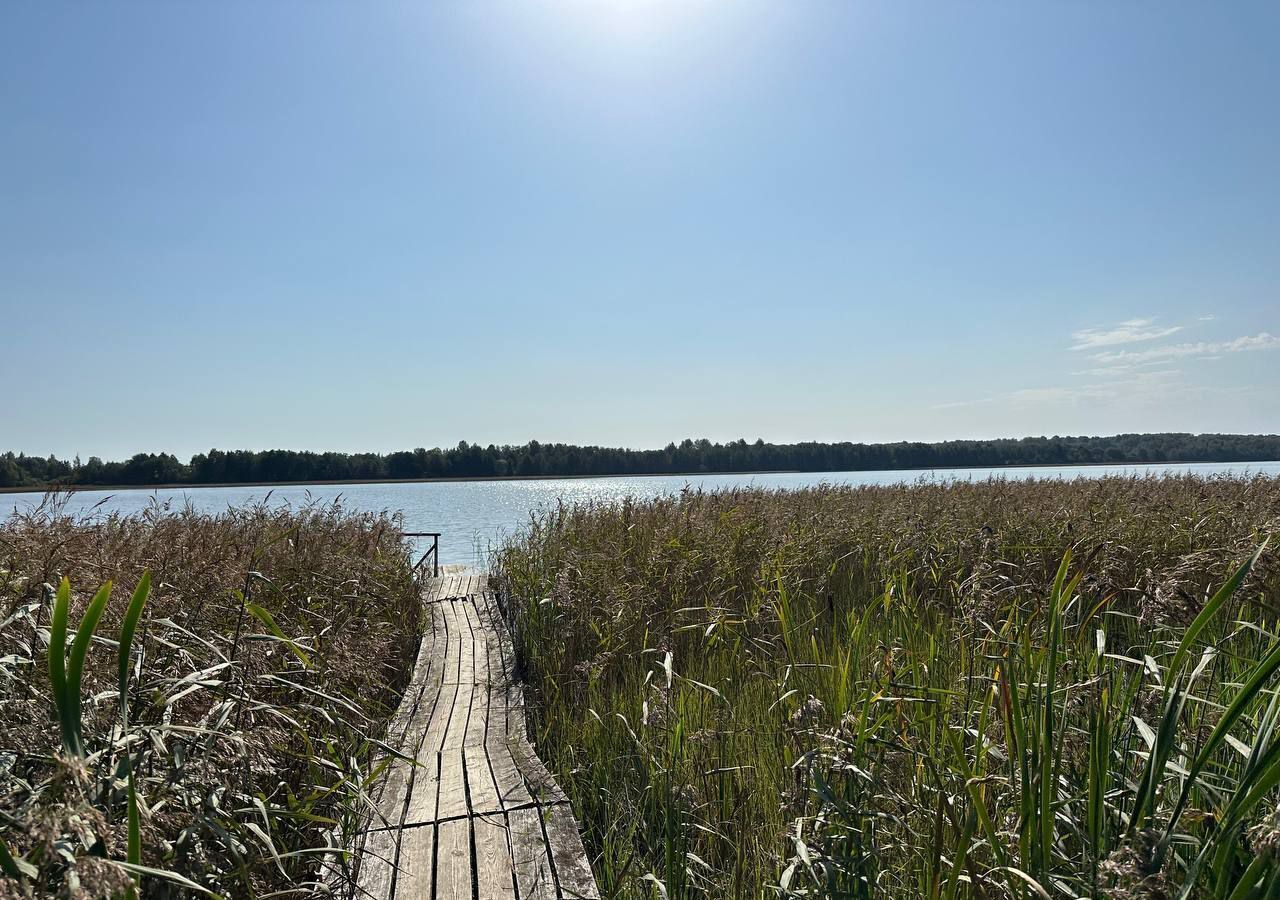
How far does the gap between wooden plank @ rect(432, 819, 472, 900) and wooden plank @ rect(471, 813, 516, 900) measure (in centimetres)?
5

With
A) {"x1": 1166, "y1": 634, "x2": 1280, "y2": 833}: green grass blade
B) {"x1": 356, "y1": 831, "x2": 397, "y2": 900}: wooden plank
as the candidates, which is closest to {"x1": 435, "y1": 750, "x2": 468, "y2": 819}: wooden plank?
{"x1": 356, "y1": 831, "x2": 397, "y2": 900}: wooden plank

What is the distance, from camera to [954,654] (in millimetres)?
4434

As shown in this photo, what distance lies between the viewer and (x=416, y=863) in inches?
117

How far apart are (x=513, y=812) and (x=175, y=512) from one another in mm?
7529

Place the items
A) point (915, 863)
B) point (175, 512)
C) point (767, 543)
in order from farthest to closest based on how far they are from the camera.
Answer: point (175, 512) < point (767, 543) < point (915, 863)

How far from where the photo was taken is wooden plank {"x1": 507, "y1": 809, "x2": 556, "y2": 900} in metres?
2.76

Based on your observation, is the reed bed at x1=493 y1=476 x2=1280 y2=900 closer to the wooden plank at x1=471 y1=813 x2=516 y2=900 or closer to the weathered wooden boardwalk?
the weathered wooden boardwalk

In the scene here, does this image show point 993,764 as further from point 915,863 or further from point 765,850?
point 765,850

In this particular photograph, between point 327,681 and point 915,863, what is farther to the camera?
point 327,681

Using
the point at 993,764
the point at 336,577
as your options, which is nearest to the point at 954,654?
the point at 993,764

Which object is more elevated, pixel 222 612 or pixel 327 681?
pixel 222 612

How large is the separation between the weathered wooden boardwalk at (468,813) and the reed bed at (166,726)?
0.76 ft

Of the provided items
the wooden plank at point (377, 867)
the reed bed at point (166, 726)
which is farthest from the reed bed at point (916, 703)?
the reed bed at point (166, 726)

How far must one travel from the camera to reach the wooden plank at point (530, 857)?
276 cm
